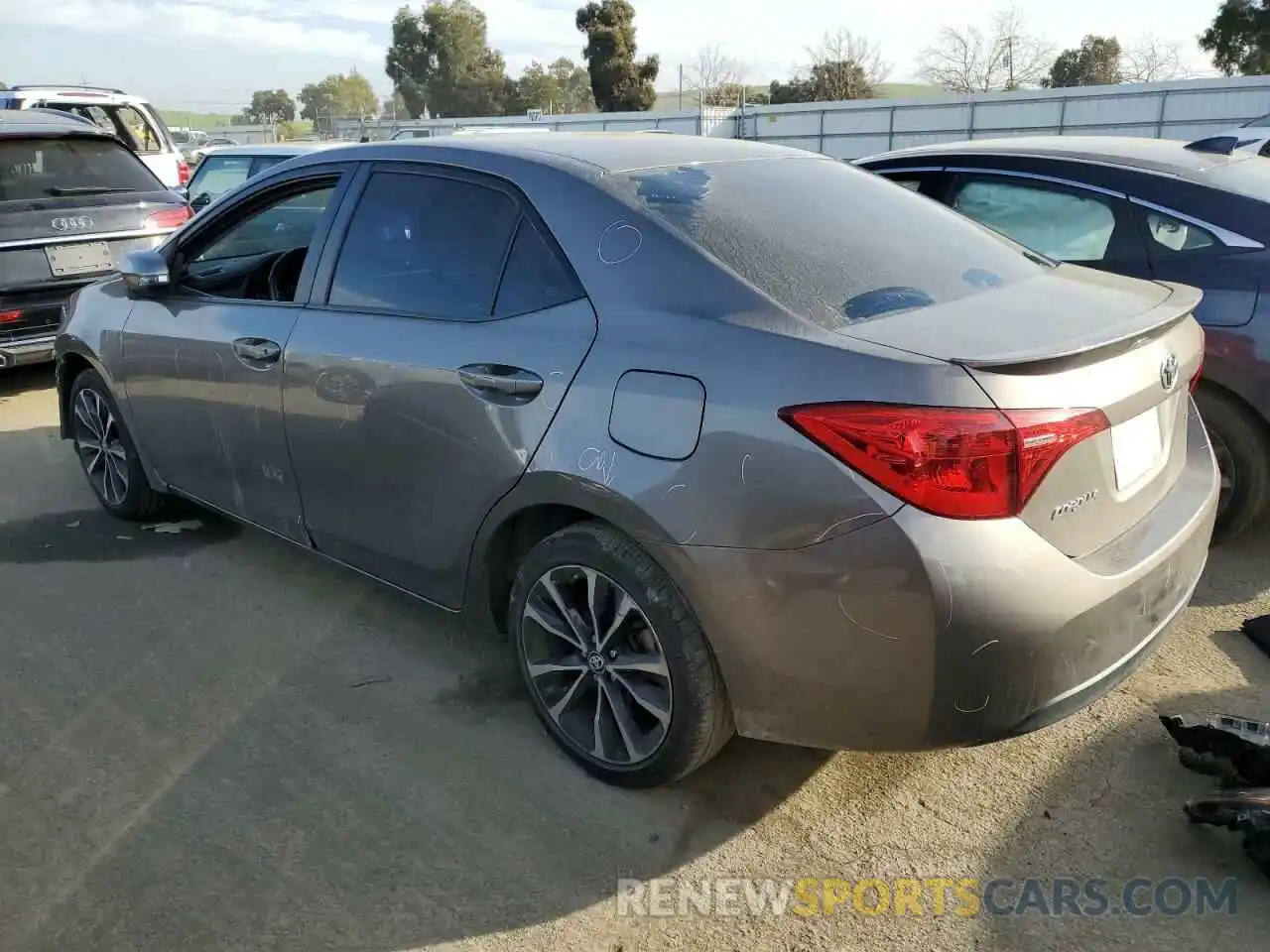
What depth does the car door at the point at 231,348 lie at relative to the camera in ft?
11.3

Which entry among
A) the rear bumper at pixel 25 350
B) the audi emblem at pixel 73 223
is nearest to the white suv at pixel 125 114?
the audi emblem at pixel 73 223

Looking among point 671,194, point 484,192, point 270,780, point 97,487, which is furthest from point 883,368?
point 97,487

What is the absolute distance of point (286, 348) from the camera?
3.33 metres

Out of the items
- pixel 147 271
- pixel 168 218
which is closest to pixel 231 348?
pixel 147 271

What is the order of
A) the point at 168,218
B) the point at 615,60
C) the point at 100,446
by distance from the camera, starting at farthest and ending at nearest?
1. the point at 615,60
2. the point at 168,218
3. the point at 100,446

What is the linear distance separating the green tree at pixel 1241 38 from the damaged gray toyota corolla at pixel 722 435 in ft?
130

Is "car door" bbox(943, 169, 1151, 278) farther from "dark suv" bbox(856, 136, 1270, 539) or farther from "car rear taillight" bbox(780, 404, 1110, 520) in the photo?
"car rear taillight" bbox(780, 404, 1110, 520)

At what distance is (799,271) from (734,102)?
5158 centimetres

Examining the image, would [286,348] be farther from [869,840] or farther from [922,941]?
[922,941]

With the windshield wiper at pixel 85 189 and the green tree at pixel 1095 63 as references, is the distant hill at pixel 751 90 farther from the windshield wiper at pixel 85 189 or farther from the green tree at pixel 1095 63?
the windshield wiper at pixel 85 189

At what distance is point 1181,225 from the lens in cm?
396

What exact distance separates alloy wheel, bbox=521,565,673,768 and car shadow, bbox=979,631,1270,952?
91 centimetres

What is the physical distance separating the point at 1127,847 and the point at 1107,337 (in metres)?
1.24

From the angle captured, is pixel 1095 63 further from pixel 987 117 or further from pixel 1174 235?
pixel 1174 235
